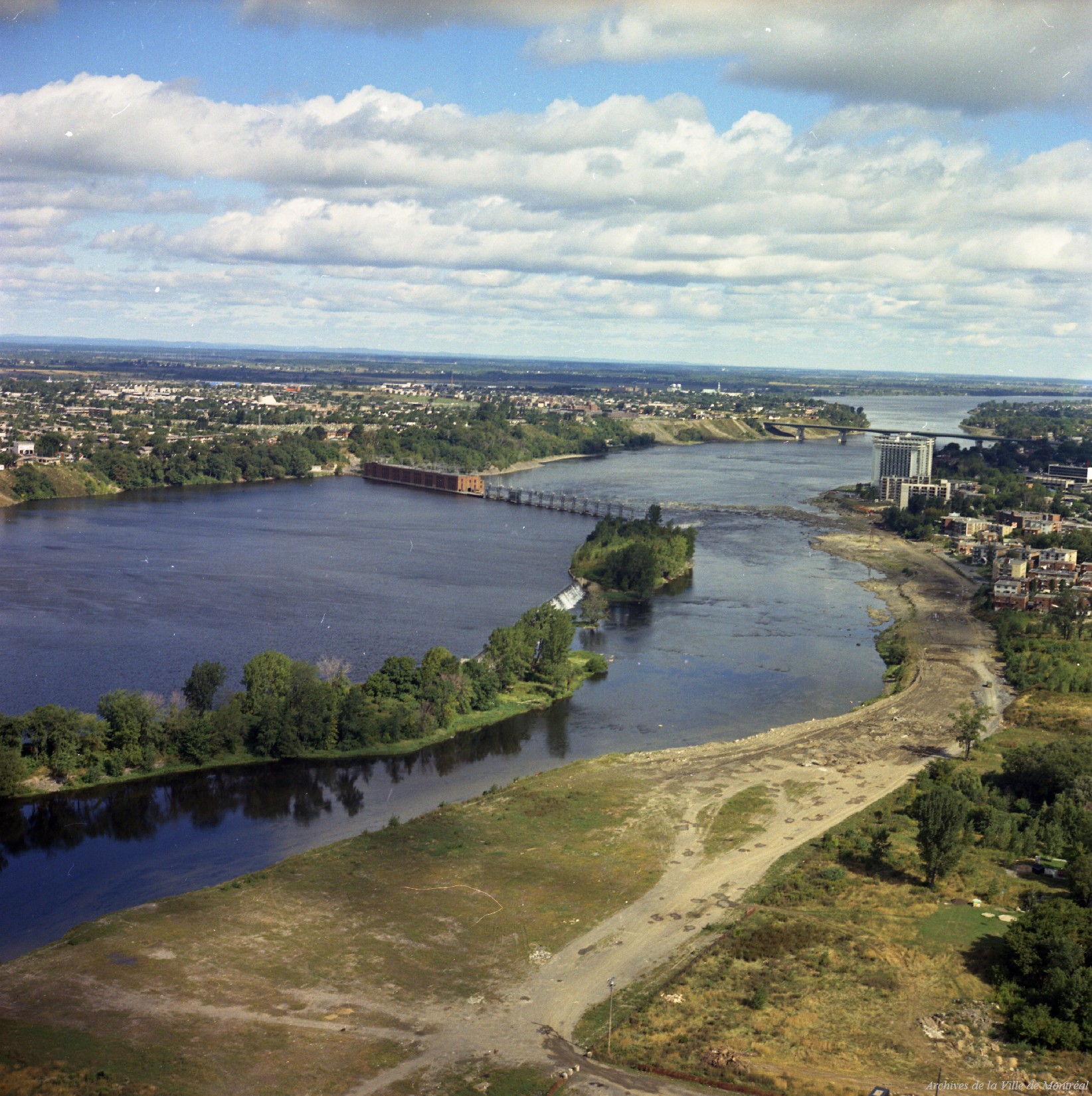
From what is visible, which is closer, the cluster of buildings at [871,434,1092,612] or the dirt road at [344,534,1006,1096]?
the dirt road at [344,534,1006,1096]

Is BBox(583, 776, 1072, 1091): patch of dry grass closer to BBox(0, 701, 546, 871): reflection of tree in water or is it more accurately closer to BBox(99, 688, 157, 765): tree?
BBox(0, 701, 546, 871): reflection of tree in water

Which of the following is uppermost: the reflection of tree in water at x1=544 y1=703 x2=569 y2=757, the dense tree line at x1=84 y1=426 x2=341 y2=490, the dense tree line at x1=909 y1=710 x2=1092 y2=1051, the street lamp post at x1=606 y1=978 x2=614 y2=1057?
the dense tree line at x1=84 y1=426 x2=341 y2=490

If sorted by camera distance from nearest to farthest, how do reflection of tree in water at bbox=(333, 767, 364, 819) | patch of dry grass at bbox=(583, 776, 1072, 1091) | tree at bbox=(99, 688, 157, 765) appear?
patch of dry grass at bbox=(583, 776, 1072, 1091) → reflection of tree in water at bbox=(333, 767, 364, 819) → tree at bbox=(99, 688, 157, 765)

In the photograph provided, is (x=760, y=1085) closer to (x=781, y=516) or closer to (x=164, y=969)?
(x=164, y=969)

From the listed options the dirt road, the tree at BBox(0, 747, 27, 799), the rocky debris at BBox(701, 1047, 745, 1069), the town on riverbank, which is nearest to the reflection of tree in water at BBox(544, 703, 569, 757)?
the town on riverbank

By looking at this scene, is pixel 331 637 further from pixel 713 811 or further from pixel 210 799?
pixel 713 811

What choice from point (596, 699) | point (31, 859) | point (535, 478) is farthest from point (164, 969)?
point (535, 478)

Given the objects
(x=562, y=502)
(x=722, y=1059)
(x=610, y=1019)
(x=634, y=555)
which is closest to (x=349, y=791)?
(x=610, y=1019)

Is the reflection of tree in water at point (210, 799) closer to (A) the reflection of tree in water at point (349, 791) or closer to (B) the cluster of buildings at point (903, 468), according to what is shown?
(A) the reflection of tree in water at point (349, 791)
